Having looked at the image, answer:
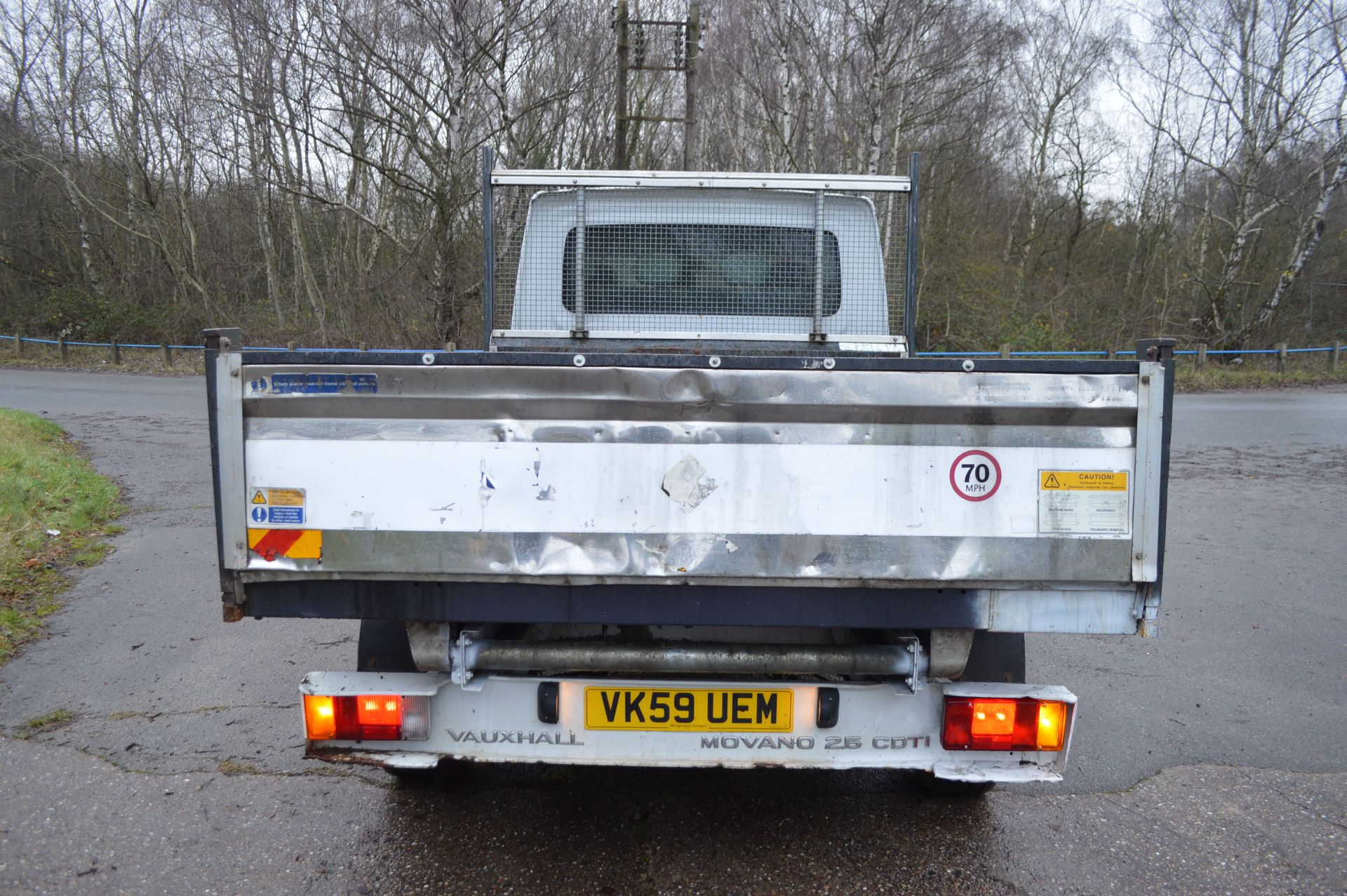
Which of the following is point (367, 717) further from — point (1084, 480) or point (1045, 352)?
point (1045, 352)

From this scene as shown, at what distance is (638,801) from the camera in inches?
134

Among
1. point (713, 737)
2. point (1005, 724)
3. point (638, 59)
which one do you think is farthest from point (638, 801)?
point (638, 59)

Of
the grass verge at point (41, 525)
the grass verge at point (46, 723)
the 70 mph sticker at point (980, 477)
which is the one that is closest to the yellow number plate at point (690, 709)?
the 70 mph sticker at point (980, 477)

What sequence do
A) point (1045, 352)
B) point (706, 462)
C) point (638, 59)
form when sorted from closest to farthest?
point (706, 462) < point (638, 59) < point (1045, 352)

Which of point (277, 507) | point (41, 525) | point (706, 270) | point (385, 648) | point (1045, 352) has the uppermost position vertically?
point (706, 270)

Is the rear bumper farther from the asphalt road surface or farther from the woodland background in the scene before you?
the woodland background

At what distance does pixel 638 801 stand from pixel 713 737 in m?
0.83

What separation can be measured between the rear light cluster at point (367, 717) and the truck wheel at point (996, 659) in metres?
1.72

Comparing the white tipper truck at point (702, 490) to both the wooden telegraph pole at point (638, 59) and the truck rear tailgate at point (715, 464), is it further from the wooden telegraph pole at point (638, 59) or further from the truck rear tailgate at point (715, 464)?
the wooden telegraph pole at point (638, 59)

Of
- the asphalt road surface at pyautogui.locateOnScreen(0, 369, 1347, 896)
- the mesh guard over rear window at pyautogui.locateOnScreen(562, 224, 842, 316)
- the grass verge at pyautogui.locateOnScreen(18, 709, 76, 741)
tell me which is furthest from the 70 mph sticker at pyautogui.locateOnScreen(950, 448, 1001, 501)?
the grass verge at pyautogui.locateOnScreen(18, 709, 76, 741)

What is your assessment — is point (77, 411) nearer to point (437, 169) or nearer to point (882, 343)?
point (437, 169)

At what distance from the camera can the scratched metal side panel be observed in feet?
7.91

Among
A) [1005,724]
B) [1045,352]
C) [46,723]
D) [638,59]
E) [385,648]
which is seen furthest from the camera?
[1045,352]

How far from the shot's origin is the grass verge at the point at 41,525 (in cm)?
548
